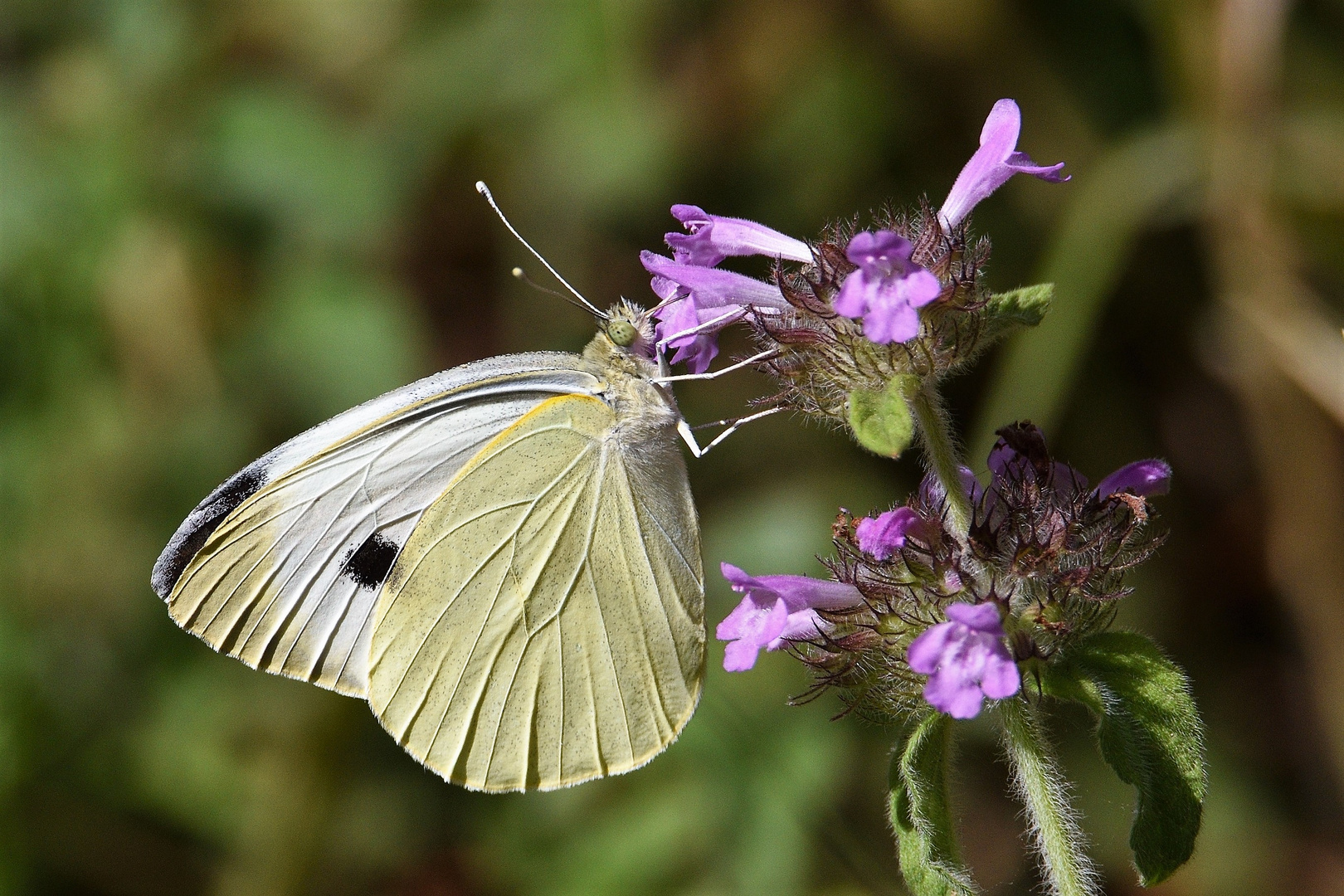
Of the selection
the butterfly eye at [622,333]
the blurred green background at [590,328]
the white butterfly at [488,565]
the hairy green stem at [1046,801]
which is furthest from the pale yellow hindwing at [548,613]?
the blurred green background at [590,328]

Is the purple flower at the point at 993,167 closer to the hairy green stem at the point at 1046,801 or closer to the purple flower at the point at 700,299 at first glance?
the purple flower at the point at 700,299

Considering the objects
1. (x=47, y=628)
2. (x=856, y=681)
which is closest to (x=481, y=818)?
(x=47, y=628)

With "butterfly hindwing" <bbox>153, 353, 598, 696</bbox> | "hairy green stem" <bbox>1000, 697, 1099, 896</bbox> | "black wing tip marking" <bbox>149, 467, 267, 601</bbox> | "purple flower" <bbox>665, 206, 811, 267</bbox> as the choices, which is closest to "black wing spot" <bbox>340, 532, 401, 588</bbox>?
"butterfly hindwing" <bbox>153, 353, 598, 696</bbox>

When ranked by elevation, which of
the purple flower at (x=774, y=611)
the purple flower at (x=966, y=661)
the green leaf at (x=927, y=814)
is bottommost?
the green leaf at (x=927, y=814)

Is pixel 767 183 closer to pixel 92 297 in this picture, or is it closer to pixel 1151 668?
pixel 92 297

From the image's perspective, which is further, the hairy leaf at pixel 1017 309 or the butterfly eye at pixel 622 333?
the butterfly eye at pixel 622 333

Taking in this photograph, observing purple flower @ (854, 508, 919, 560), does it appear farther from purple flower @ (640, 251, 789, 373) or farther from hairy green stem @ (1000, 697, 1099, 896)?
purple flower @ (640, 251, 789, 373)

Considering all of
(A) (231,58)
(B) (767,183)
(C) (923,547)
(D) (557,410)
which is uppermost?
(A) (231,58)
